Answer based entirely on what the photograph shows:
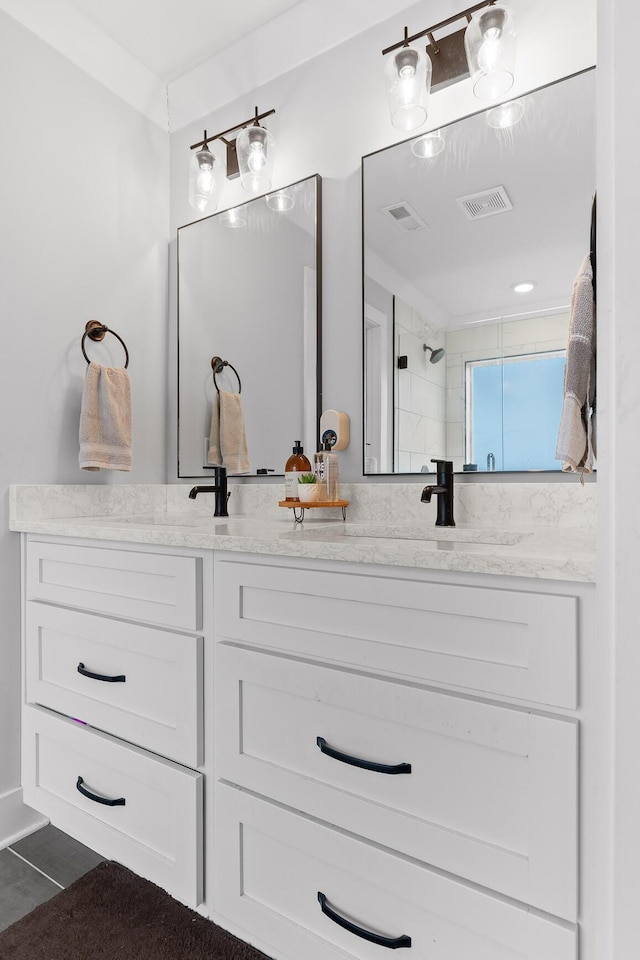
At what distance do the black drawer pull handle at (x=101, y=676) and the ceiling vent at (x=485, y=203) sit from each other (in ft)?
4.86

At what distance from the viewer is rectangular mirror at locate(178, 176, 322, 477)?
181cm

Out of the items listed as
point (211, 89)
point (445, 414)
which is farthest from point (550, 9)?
point (211, 89)

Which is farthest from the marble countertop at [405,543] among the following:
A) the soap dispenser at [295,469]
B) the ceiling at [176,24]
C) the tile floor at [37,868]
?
the ceiling at [176,24]

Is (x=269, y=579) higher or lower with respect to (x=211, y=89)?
lower

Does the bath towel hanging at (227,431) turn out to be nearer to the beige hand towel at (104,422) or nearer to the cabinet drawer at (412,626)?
the beige hand towel at (104,422)

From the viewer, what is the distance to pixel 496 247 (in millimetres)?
1500

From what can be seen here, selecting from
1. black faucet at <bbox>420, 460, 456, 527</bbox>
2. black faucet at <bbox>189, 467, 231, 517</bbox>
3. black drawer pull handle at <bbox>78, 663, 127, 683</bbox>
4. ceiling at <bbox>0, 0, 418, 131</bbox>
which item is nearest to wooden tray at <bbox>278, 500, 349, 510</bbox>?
black faucet at <bbox>420, 460, 456, 527</bbox>

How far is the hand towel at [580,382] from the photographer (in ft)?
3.34

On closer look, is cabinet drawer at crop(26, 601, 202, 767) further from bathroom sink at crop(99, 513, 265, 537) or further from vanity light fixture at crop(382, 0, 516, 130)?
vanity light fixture at crop(382, 0, 516, 130)

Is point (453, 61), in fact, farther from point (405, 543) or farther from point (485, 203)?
point (405, 543)

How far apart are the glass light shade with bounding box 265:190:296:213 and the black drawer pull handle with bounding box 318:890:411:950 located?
6.08ft

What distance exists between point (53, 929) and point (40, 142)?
2.13 m

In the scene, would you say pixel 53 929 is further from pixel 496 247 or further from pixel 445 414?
pixel 496 247

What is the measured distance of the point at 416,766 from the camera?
0.96 m
